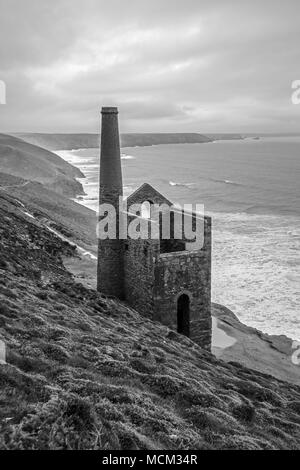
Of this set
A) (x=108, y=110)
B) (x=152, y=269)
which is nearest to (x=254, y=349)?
(x=152, y=269)

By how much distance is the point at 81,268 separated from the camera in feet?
100

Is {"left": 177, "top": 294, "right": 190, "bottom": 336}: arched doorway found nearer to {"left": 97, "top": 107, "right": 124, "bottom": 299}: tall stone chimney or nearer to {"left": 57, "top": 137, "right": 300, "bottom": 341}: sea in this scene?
{"left": 97, "top": 107, "right": 124, "bottom": 299}: tall stone chimney

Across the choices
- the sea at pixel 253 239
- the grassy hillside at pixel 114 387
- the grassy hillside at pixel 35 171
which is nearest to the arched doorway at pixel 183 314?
the grassy hillside at pixel 114 387

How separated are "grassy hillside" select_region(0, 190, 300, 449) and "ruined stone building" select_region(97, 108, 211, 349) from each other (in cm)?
143

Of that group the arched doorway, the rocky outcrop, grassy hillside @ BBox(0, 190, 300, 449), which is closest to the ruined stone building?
the arched doorway

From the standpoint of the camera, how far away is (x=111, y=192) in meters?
21.7

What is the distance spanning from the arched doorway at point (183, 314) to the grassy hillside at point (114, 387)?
202cm

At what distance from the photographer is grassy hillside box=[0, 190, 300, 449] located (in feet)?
24.8

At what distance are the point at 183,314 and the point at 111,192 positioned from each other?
6.62 meters

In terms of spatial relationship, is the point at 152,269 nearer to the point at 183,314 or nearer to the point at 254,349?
the point at 183,314

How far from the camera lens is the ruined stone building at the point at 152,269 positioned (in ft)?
65.2

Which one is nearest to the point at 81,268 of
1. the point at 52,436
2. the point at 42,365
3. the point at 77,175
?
the point at 42,365

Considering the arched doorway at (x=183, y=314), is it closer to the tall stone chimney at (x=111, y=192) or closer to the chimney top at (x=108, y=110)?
the tall stone chimney at (x=111, y=192)

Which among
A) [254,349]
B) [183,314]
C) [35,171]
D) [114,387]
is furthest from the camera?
[35,171]
